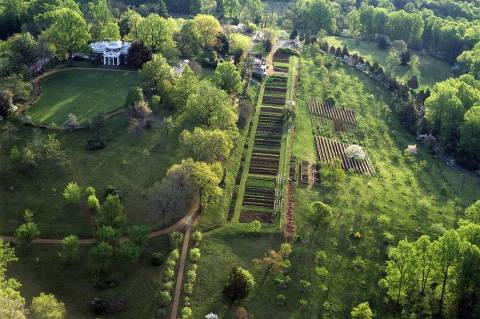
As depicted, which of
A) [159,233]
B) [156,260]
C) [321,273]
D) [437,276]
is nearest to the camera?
[437,276]

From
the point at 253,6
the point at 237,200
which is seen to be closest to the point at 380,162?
the point at 237,200

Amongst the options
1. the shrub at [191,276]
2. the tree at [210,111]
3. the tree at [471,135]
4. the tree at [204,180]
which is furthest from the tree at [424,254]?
the tree at [471,135]

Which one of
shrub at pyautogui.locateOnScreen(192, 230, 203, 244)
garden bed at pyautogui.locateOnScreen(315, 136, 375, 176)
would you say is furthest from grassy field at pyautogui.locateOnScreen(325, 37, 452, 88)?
shrub at pyautogui.locateOnScreen(192, 230, 203, 244)

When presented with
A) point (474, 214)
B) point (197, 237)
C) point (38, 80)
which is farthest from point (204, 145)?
point (38, 80)

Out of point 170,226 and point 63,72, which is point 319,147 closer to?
point 170,226

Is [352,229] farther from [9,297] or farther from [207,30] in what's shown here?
[207,30]

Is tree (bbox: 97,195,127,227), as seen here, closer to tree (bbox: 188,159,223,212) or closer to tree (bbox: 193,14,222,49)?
tree (bbox: 188,159,223,212)

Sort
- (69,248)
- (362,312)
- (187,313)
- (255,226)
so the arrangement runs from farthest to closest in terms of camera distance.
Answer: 1. (255,226)
2. (69,248)
3. (187,313)
4. (362,312)

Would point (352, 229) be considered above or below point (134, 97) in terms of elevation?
below

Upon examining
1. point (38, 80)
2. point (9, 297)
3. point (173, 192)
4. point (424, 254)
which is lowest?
point (9, 297)
